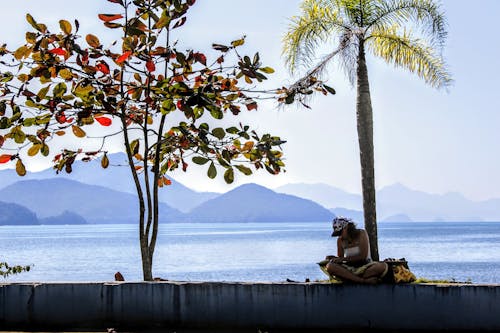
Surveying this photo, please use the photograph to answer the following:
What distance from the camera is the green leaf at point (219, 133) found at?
975cm

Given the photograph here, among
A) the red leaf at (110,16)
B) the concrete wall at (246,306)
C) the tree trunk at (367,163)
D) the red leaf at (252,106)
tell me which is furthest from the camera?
the tree trunk at (367,163)

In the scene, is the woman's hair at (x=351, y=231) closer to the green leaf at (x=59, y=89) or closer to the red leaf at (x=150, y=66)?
the red leaf at (x=150, y=66)

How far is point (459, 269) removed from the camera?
62938 millimetres

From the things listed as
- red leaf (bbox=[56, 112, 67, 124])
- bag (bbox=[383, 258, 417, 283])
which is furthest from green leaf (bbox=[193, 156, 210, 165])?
bag (bbox=[383, 258, 417, 283])

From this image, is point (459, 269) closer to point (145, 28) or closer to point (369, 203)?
point (369, 203)

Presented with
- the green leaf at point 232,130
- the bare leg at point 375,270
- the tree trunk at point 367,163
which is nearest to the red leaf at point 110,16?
the green leaf at point 232,130

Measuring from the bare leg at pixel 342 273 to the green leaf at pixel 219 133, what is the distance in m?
2.07

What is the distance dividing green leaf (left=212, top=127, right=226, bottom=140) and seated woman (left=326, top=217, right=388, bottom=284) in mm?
1765

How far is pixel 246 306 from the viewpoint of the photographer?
29.6 feet

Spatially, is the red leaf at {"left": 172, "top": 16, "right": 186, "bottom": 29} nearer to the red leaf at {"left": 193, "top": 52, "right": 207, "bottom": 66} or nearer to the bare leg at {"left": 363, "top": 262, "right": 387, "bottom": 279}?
the red leaf at {"left": 193, "top": 52, "right": 207, "bottom": 66}

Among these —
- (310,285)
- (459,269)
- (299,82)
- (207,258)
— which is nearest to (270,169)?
(310,285)

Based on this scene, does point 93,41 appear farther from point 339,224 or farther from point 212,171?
point 339,224

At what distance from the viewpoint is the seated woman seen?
29.3 ft

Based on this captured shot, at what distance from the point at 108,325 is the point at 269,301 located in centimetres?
191
